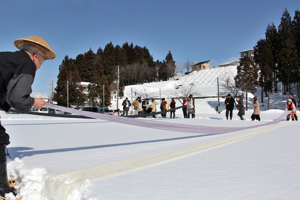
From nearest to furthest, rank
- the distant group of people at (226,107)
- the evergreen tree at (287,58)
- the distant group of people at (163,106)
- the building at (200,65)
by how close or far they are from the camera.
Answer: the distant group of people at (226,107), the distant group of people at (163,106), the evergreen tree at (287,58), the building at (200,65)

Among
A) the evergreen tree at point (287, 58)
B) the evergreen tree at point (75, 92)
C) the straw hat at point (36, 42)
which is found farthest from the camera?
the evergreen tree at point (75, 92)

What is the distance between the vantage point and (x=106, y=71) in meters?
79.7

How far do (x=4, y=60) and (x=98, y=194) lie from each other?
127 cm

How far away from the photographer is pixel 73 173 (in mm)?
2260

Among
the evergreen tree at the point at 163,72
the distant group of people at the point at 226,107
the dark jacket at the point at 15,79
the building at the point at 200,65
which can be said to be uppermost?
the building at the point at 200,65

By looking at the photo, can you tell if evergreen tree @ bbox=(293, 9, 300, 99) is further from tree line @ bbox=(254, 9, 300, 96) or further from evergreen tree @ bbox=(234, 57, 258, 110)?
evergreen tree @ bbox=(234, 57, 258, 110)

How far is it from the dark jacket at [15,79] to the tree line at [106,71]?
42.1 m

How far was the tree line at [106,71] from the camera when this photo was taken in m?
44.0

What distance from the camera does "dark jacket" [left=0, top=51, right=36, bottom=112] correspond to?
1933 millimetres

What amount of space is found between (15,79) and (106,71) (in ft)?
260

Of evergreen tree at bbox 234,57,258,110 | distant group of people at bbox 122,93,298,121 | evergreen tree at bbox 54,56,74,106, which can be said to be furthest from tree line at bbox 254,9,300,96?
evergreen tree at bbox 54,56,74,106

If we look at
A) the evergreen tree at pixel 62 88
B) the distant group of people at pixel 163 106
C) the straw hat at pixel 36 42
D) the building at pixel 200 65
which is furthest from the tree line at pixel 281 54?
the building at pixel 200 65

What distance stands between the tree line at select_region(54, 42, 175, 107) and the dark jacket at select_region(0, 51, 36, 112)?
138ft

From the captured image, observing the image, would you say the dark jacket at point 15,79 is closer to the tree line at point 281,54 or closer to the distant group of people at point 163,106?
the distant group of people at point 163,106
